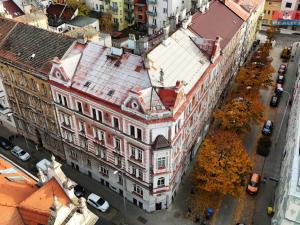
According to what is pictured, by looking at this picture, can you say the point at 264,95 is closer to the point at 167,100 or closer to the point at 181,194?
the point at 181,194

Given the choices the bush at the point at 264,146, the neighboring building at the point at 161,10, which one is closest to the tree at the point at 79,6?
the neighboring building at the point at 161,10

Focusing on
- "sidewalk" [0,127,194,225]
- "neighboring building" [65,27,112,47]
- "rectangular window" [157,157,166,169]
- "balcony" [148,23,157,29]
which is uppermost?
"neighboring building" [65,27,112,47]

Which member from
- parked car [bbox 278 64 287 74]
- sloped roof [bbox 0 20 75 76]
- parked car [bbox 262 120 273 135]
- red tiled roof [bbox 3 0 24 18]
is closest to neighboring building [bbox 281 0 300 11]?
parked car [bbox 278 64 287 74]

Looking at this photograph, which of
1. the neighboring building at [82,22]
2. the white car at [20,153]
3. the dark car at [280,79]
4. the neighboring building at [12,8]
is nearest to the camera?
the white car at [20,153]

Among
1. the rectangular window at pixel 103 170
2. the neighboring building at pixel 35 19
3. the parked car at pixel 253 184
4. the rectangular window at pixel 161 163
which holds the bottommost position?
the parked car at pixel 253 184

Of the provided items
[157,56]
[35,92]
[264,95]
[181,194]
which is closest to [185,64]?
[157,56]

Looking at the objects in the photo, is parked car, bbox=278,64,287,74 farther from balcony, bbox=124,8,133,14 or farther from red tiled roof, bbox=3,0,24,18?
red tiled roof, bbox=3,0,24,18

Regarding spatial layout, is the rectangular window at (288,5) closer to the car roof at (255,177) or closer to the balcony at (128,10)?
the balcony at (128,10)
